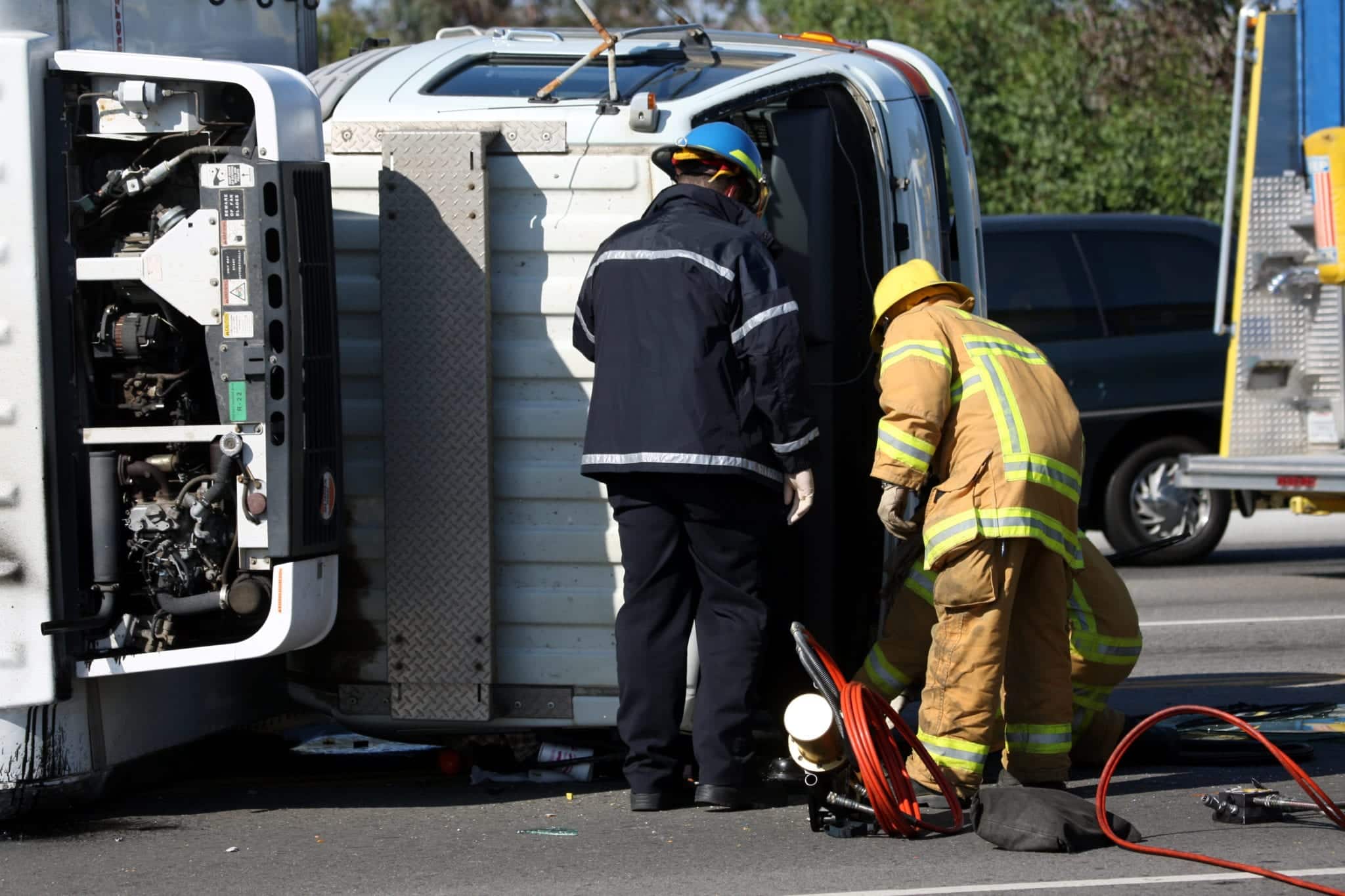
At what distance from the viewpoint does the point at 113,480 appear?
5.06 meters

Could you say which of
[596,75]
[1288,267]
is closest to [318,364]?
[596,75]

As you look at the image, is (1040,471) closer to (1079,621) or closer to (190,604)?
(1079,621)

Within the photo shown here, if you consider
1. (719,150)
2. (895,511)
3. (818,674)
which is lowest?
(818,674)

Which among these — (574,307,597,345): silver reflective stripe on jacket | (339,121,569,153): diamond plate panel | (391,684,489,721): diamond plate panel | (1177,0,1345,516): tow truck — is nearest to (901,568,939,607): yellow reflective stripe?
(574,307,597,345): silver reflective stripe on jacket

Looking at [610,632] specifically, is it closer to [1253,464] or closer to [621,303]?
[621,303]

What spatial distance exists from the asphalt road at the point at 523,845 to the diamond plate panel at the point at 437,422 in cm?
44

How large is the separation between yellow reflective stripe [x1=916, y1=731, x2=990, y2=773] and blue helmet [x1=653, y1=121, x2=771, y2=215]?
165 centimetres

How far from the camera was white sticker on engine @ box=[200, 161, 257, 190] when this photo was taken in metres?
4.95

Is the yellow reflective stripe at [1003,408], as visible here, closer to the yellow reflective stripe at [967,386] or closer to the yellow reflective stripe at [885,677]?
the yellow reflective stripe at [967,386]

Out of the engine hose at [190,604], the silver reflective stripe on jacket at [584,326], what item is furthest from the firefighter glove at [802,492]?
the engine hose at [190,604]

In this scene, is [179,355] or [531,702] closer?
[179,355]

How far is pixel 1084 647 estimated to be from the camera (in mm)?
5637

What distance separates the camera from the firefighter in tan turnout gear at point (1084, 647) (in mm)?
5457

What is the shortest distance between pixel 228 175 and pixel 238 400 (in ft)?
1.99
